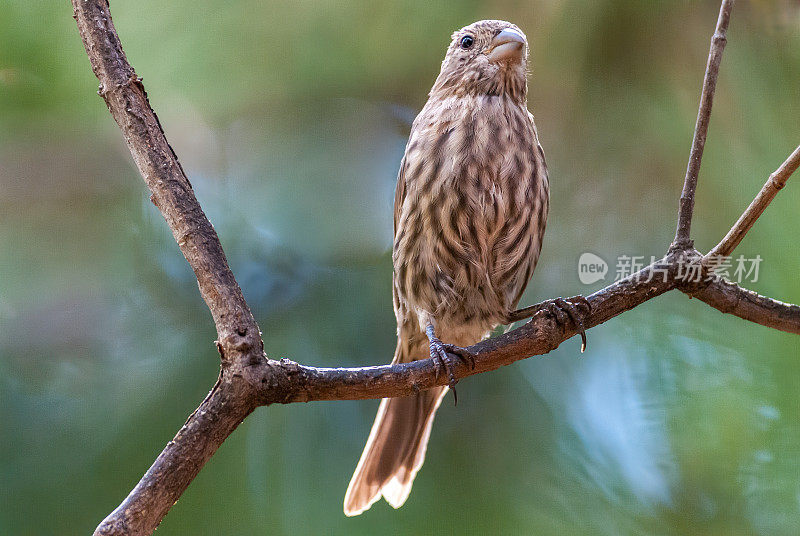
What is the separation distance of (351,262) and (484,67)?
2.52 feet

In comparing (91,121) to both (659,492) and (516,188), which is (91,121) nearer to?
(516,188)

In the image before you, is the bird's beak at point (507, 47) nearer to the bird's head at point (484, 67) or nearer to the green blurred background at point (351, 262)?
the bird's head at point (484, 67)

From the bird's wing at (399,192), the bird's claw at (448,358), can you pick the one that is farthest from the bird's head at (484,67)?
the bird's claw at (448,358)

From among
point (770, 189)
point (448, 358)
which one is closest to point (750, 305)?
point (770, 189)

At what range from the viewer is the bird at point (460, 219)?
2314 millimetres

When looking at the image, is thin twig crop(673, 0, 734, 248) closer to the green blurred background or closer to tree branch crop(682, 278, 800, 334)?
tree branch crop(682, 278, 800, 334)

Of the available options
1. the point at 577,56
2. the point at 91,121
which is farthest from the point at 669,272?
the point at 91,121

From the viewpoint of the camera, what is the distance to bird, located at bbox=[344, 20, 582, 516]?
2314mm

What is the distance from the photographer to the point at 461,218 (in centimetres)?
231

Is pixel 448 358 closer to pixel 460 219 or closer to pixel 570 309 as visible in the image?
pixel 570 309

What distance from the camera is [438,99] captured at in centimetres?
253

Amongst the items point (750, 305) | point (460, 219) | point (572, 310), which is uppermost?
point (460, 219)

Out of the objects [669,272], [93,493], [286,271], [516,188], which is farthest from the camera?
[286,271]

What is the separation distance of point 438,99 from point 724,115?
895mm
